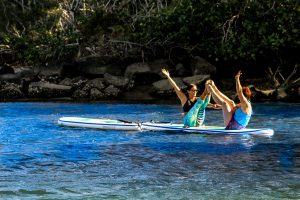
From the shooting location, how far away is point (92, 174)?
27.8ft

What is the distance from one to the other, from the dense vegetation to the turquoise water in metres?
7.19

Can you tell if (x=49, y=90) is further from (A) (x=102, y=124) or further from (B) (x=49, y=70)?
(A) (x=102, y=124)

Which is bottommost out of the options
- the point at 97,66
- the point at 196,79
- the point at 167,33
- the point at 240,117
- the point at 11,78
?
the point at 240,117

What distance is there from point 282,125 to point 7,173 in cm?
771

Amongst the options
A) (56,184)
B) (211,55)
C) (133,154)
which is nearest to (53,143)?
(133,154)

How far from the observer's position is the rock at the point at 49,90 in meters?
23.5

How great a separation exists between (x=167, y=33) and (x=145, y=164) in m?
14.6

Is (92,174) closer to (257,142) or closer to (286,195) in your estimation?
(286,195)

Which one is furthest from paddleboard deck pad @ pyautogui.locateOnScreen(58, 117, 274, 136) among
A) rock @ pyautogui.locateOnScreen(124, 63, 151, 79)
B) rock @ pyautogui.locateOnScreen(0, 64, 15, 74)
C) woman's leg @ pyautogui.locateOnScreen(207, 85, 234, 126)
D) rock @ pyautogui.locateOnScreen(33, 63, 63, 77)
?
rock @ pyautogui.locateOnScreen(0, 64, 15, 74)

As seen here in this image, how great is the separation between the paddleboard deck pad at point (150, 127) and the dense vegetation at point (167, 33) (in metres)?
9.33

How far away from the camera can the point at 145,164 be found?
30.3 feet

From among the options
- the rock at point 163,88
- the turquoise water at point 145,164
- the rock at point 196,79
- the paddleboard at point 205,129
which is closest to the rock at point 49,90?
the rock at point 163,88

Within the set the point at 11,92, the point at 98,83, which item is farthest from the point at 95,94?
the point at 11,92

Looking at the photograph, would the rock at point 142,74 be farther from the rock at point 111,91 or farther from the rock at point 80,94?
the rock at point 80,94
